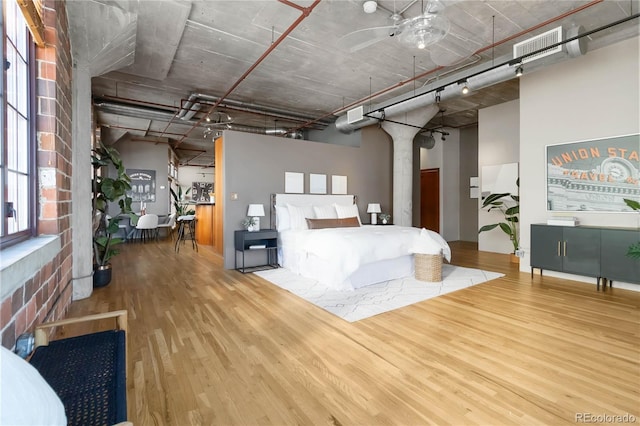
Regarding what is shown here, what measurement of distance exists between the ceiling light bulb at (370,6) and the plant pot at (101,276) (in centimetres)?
482

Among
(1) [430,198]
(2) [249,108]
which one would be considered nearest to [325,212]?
(2) [249,108]

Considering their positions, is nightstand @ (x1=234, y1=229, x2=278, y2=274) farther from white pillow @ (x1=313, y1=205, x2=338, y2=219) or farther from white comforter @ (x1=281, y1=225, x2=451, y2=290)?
white pillow @ (x1=313, y1=205, x2=338, y2=219)

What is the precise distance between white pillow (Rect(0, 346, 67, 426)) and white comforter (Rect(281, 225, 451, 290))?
331 centimetres

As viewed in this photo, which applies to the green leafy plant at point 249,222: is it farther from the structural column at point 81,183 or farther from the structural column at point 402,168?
the structural column at point 402,168

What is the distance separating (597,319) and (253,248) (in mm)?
4546

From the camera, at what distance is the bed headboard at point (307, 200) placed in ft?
19.6

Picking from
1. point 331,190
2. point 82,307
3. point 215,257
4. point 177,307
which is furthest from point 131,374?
point 331,190

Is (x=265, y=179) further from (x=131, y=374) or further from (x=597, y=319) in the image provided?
(x=597, y=319)

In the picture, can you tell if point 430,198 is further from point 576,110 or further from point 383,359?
point 383,359

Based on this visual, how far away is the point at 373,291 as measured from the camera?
156 inches

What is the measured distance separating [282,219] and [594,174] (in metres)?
4.92

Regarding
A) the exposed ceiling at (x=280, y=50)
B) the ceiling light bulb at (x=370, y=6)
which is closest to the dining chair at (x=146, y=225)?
the exposed ceiling at (x=280, y=50)

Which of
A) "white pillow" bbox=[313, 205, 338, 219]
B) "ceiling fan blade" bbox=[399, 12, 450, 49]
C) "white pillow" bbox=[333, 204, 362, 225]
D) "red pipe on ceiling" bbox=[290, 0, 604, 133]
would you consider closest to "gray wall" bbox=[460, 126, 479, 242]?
"red pipe on ceiling" bbox=[290, 0, 604, 133]

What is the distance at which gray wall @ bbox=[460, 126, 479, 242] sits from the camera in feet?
28.9
